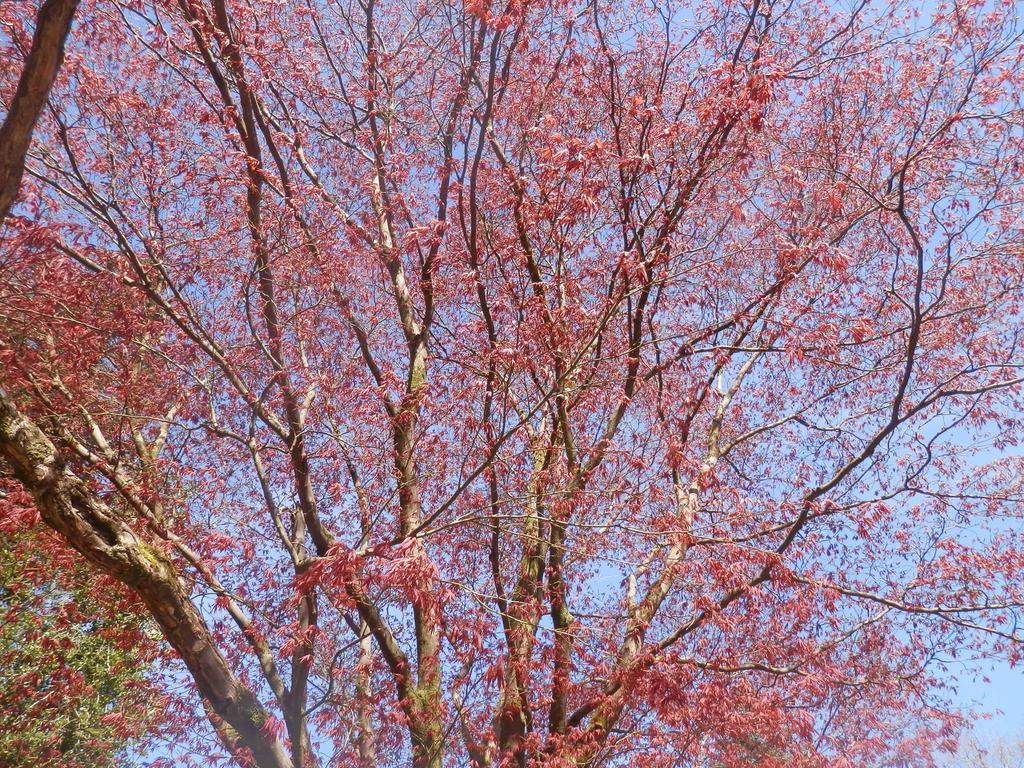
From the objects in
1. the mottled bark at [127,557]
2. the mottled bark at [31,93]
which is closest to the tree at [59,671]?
the mottled bark at [127,557]

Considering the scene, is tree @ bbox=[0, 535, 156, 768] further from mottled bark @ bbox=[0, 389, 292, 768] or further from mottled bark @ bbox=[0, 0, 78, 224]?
mottled bark @ bbox=[0, 0, 78, 224]

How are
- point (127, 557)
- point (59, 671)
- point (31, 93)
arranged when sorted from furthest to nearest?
point (59, 671) < point (127, 557) < point (31, 93)

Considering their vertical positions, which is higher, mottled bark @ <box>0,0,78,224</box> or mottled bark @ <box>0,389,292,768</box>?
mottled bark @ <box>0,0,78,224</box>

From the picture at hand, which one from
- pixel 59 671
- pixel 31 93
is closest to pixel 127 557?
pixel 31 93

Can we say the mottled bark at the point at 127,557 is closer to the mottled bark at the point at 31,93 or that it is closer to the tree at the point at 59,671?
the mottled bark at the point at 31,93

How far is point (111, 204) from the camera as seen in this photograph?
20.0ft

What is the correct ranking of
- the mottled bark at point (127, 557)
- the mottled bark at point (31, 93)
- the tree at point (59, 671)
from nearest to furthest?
1. the mottled bark at point (31, 93)
2. the mottled bark at point (127, 557)
3. the tree at point (59, 671)

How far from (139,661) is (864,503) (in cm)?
821

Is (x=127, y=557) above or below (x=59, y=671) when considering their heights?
below

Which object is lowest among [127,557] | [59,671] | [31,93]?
[127,557]

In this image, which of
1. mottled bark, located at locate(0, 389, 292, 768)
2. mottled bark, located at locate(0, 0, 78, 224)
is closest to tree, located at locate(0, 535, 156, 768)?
mottled bark, located at locate(0, 389, 292, 768)

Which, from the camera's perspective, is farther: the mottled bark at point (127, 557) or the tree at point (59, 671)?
the tree at point (59, 671)

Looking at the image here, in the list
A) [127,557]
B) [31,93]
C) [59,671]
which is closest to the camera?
[31,93]

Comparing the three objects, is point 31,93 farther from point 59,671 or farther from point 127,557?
point 59,671
